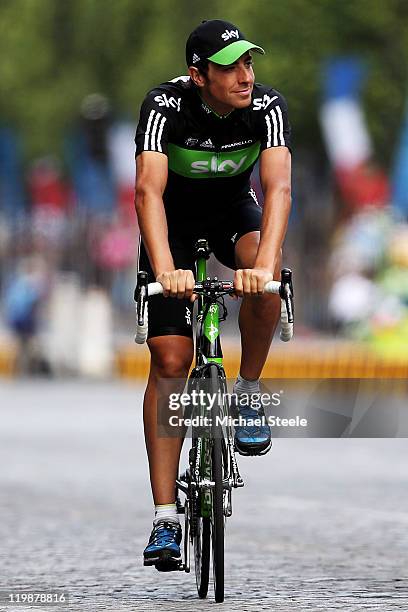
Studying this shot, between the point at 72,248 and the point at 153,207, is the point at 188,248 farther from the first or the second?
the point at 72,248

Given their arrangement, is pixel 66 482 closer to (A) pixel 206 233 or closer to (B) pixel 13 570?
(B) pixel 13 570

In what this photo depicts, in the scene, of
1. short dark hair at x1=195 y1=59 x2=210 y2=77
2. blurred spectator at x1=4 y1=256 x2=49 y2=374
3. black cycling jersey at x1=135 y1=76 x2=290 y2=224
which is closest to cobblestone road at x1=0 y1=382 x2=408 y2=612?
black cycling jersey at x1=135 y1=76 x2=290 y2=224

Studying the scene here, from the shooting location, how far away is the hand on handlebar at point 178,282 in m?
7.71

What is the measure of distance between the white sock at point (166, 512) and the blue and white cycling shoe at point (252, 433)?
0.35 meters

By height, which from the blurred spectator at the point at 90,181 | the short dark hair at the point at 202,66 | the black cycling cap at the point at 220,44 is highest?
the blurred spectator at the point at 90,181

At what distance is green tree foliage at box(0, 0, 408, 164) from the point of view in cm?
4291

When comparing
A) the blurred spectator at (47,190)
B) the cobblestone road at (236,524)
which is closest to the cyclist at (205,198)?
the cobblestone road at (236,524)

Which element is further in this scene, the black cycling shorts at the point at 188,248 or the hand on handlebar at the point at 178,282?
the black cycling shorts at the point at 188,248

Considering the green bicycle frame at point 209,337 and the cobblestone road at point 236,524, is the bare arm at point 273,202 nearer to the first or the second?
the green bicycle frame at point 209,337

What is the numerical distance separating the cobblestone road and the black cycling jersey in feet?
5.45

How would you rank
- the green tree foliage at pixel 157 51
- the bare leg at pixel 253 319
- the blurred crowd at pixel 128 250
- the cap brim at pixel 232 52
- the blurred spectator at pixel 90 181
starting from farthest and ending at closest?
the blurred spectator at pixel 90 181 → the green tree foliage at pixel 157 51 → the blurred crowd at pixel 128 250 → the bare leg at pixel 253 319 → the cap brim at pixel 232 52

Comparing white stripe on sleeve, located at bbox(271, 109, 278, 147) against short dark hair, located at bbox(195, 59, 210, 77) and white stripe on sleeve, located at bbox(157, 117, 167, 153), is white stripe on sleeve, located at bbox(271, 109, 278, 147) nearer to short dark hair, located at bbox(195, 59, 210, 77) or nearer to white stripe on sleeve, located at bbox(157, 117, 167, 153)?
short dark hair, located at bbox(195, 59, 210, 77)

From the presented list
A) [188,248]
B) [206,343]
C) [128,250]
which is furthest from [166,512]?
[128,250]

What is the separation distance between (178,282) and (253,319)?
2.52ft
